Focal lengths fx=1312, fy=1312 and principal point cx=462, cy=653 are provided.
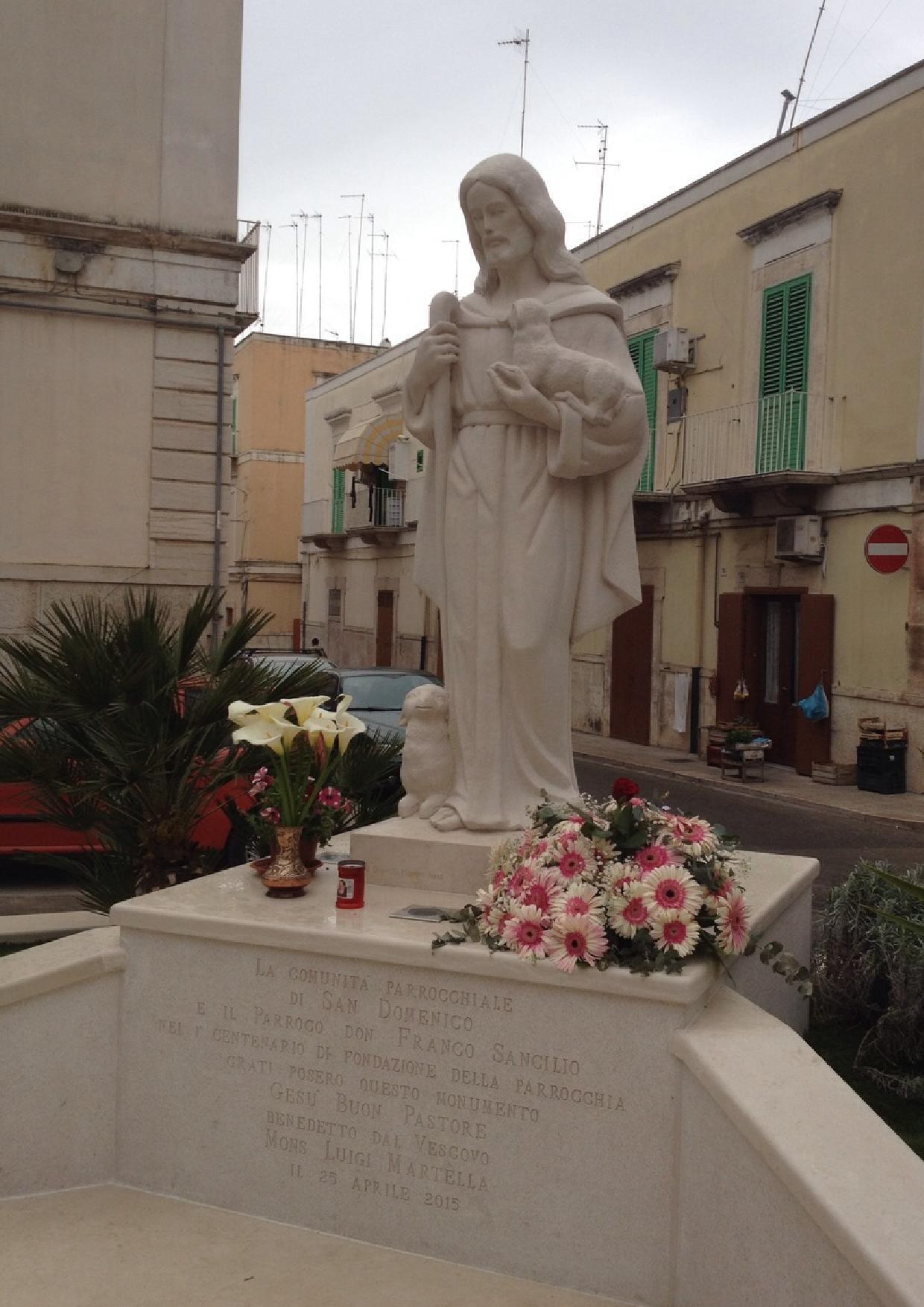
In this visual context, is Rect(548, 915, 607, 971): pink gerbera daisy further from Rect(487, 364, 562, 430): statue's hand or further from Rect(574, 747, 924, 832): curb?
Rect(574, 747, 924, 832): curb

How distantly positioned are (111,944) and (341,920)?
0.79 meters

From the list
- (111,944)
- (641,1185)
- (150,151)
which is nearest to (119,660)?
(111,944)

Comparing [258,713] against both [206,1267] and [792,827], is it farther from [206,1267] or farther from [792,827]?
[792,827]

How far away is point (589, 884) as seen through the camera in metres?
3.74

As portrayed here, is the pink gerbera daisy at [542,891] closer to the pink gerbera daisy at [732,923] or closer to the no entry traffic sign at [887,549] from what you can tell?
the pink gerbera daisy at [732,923]

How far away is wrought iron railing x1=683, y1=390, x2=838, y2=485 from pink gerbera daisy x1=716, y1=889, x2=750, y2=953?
12.4 meters

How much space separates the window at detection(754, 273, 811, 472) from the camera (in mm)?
15883

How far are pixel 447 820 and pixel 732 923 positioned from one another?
129 cm

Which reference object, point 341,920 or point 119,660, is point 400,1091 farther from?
point 119,660

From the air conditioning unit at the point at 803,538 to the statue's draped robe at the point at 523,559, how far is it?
1127 centimetres

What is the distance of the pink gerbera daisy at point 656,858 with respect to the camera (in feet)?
12.3

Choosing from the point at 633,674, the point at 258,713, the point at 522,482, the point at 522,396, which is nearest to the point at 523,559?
the point at 522,482

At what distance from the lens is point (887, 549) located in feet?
45.7

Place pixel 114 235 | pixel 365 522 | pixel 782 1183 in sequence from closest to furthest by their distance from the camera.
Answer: pixel 782 1183 < pixel 114 235 < pixel 365 522
